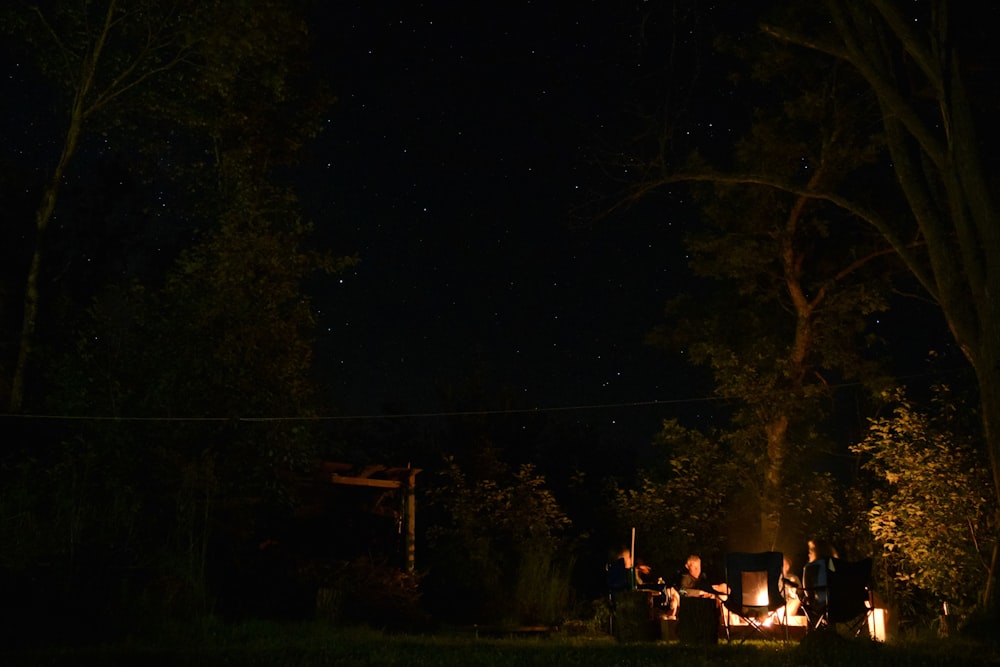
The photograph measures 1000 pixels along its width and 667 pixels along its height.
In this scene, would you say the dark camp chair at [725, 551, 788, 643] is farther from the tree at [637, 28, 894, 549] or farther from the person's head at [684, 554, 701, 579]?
the tree at [637, 28, 894, 549]

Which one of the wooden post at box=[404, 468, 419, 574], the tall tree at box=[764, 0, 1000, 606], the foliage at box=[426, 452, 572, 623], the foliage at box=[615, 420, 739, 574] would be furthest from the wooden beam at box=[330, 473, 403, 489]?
the tall tree at box=[764, 0, 1000, 606]

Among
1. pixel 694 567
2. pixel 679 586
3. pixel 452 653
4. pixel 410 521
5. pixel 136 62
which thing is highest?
pixel 136 62

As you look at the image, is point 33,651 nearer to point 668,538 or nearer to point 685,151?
point 685,151

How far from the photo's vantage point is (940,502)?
1195 centimetres

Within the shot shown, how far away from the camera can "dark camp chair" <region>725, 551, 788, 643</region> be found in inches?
387

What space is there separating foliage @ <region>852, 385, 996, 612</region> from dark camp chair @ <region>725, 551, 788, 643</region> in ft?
8.93

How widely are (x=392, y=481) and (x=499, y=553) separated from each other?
6.31 feet

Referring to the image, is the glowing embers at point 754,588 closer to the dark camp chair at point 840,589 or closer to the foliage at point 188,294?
the dark camp chair at point 840,589

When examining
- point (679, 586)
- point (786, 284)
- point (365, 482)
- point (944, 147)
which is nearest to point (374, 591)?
point (365, 482)

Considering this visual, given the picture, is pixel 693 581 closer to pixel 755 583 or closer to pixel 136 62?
pixel 755 583

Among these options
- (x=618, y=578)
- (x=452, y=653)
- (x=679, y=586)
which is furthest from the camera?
(x=679, y=586)

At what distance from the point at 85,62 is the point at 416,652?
10.5 meters

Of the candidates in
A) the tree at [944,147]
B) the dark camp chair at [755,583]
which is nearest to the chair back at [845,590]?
the dark camp chair at [755,583]

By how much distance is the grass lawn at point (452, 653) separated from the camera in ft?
22.1
